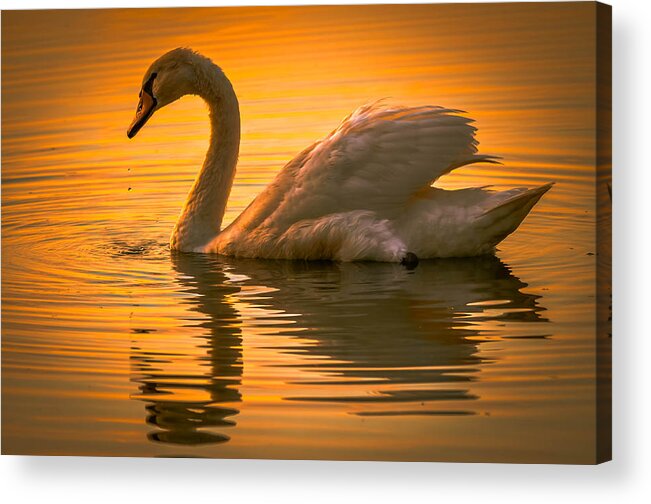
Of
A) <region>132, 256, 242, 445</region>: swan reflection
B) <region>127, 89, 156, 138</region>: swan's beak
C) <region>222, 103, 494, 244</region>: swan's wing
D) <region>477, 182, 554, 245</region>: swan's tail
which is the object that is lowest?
<region>132, 256, 242, 445</region>: swan reflection

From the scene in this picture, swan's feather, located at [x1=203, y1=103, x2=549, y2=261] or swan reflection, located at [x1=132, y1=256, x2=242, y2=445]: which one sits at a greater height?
swan's feather, located at [x1=203, y1=103, x2=549, y2=261]

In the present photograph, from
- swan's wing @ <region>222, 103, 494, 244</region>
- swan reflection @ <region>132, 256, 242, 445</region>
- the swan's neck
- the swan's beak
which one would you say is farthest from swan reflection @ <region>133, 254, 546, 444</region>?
the swan's beak

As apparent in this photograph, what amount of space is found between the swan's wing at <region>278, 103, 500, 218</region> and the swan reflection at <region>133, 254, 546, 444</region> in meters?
0.40

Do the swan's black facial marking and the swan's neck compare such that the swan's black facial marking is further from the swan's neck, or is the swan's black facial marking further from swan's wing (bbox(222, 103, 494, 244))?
swan's wing (bbox(222, 103, 494, 244))

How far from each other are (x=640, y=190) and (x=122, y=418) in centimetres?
278

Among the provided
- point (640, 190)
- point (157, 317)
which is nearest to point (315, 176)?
point (157, 317)

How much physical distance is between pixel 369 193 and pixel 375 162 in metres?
0.18

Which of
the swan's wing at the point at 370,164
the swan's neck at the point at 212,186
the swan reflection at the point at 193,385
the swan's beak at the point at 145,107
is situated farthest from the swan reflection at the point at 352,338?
the swan's beak at the point at 145,107

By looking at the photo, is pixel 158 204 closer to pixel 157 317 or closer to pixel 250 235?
pixel 250 235

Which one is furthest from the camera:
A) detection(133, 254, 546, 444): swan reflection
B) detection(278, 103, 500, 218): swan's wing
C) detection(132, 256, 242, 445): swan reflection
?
detection(278, 103, 500, 218): swan's wing

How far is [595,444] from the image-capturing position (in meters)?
10.9

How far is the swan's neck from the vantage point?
13258 mm

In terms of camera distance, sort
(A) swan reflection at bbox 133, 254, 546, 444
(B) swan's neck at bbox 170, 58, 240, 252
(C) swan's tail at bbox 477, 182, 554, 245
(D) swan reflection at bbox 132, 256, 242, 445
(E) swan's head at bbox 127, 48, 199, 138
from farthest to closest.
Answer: (B) swan's neck at bbox 170, 58, 240, 252, (E) swan's head at bbox 127, 48, 199, 138, (C) swan's tail at bbox 477, 182, 554, 245, (D) swan reflection at bbox 132, 256, 242, 445, (A) swan reflection at bbox 133, 254, 546, 444

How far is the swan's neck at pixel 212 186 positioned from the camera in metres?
13.3
